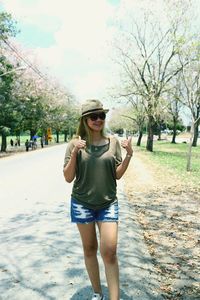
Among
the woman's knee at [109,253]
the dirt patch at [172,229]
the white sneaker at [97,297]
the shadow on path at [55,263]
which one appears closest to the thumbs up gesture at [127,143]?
the woman's knee at [109,253]

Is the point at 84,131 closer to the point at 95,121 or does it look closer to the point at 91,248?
the point at 95,121

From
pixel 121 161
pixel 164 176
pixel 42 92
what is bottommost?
pixel 164 176

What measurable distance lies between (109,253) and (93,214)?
368mm

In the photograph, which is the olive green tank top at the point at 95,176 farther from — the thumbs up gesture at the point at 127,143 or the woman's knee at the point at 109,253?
the woman's knee at the point at 109,253

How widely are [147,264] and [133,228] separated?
2072 millimetres

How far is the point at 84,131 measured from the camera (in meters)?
3.74

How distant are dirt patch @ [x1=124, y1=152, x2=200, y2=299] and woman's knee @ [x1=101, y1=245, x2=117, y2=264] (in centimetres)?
111

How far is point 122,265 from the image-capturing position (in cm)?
522

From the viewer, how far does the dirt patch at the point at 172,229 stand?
4.76 metres

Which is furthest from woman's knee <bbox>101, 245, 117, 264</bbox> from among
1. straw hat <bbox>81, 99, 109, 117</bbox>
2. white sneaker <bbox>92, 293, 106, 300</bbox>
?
straw hat <bbox>81, 99, 109, 117</bbox>

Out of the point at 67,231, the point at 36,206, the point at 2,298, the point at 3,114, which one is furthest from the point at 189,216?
the point at 3,114

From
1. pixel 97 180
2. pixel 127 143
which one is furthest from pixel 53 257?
pixel 127 143

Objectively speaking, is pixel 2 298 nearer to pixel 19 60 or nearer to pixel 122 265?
pixel 122 265

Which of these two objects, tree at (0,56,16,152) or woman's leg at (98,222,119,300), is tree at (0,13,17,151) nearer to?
tree at (0,56,16,152)
